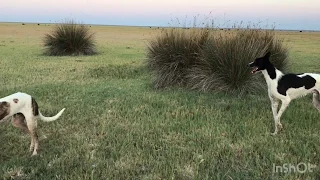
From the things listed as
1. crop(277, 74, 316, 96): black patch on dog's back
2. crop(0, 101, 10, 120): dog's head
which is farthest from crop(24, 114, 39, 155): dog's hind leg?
crop(277, 74, 316, 96): black patch on dog's back

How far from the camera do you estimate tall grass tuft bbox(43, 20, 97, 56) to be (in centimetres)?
1931

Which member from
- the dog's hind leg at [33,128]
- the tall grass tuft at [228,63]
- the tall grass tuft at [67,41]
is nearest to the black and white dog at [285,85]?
the tall grass tuft at [228,63]

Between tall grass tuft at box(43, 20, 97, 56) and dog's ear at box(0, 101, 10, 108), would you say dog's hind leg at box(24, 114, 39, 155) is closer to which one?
dog's ear at box(0, 101, 10, 108)

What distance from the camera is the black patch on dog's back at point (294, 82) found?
586cm

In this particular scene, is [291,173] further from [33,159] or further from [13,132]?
[13,132]

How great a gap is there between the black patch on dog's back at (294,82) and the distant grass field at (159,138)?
→ 659 mm

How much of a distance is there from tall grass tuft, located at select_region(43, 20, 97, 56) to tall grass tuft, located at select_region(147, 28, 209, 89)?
33.1 feet

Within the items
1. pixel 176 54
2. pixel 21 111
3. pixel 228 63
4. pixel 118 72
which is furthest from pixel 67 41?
pixel 21 111

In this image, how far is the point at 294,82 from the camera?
5898 millimetres

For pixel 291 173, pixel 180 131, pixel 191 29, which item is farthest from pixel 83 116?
pixel 191 29

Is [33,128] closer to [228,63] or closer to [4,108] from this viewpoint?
[4,108]

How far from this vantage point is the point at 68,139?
217 inches

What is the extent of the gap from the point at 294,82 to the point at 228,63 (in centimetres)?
295

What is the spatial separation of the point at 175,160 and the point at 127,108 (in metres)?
2.87
